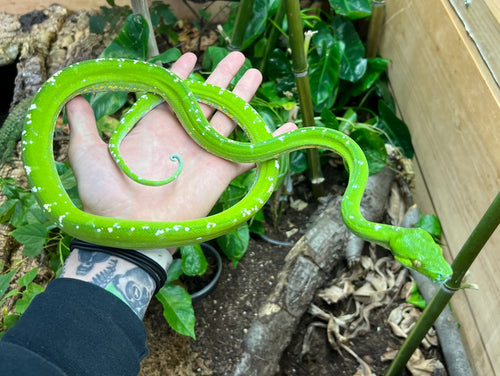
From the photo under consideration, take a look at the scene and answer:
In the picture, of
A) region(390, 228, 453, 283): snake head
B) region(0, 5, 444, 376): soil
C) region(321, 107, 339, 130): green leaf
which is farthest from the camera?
region(321, 107, 339, 130): green leaf

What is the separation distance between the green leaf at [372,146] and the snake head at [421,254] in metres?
1.02

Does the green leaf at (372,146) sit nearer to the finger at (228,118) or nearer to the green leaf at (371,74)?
the green leaf at (371,74)

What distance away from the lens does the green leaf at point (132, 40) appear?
1906mm

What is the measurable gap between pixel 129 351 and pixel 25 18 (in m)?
2.71

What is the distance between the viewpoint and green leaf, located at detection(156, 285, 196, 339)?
71.6 inches

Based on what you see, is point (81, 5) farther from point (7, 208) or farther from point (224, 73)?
point (7, 208)

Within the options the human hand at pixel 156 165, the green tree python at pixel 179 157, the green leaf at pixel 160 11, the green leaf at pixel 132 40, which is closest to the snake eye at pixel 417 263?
the green tree python at pixel 179 157

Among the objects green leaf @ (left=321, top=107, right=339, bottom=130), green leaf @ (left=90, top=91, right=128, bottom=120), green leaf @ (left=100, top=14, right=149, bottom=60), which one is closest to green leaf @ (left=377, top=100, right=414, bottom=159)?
green leaf @ (left=321, top=107, right=339, bottom=130)

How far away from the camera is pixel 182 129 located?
1.91 meters

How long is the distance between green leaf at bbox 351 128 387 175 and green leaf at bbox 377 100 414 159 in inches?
8.4

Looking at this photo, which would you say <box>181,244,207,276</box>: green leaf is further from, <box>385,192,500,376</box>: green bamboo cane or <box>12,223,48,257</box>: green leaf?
<box>385,192,500,376</box>: green bamboo cane

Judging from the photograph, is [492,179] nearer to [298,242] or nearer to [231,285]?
[298,242]

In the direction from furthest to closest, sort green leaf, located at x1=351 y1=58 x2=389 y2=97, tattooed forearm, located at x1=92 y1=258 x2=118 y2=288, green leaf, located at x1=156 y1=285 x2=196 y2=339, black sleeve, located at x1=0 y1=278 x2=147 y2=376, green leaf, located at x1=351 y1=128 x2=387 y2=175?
green leaf, located at x1=351 y1=58 x2=389 y2=97, green leaf, located at x1=351 y1=128 x2=387 y2=175, green leaf, located at x1=156 y1=285 x2=196 y2=339, tattooed forearm, located at x1=92 y1=258 x2=118 y2=288, black sleeve, located at x1=0 y1=278 x2=147 y2=376

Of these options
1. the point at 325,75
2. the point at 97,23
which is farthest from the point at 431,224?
the point at 97,23
